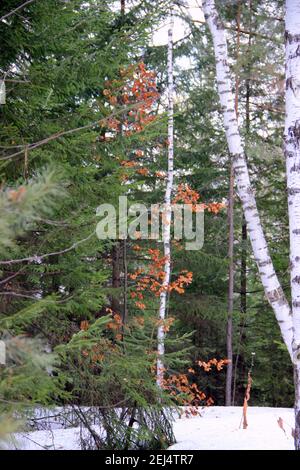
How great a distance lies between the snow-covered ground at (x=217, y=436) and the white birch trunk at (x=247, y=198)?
6.35 ft

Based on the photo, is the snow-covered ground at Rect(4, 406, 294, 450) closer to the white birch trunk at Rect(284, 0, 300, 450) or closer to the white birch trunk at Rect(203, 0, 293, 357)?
the white birch trunk at Rect(203, 0, 293, 357)

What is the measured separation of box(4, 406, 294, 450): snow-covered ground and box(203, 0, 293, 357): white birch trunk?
6.35 ft

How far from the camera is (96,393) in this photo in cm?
551

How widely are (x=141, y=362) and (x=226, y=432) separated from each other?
288 cm

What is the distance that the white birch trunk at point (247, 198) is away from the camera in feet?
17.7

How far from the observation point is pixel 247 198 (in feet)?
18.9

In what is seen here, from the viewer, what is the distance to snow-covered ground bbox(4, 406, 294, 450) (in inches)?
253

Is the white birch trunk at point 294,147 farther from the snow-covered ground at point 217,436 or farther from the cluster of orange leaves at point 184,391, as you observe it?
the snow-covered ground at point 217,436

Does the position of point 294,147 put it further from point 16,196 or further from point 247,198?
point 16,196

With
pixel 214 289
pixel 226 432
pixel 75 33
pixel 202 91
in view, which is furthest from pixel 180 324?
pixel 75 33

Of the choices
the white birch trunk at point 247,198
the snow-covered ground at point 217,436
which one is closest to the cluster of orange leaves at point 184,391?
the snow-covered ground at point 217,436

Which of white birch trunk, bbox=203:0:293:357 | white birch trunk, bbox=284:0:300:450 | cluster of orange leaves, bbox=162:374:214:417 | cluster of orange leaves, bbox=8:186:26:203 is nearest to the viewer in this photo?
cluster of orange leaves, bbox=8:186:26:203

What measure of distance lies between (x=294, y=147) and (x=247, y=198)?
3.20 ft

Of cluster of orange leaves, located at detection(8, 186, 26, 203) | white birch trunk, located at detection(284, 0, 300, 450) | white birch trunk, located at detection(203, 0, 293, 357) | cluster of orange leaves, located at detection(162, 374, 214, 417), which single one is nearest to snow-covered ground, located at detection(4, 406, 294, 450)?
cluster of orange leaves, located at detection(162, 374, 214, 417)
